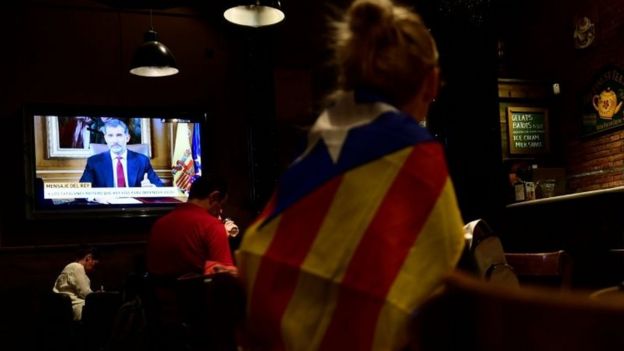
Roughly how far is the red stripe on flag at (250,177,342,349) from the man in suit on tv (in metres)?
5.22

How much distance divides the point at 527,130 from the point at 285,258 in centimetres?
700

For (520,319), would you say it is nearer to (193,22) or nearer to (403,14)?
(403,14)

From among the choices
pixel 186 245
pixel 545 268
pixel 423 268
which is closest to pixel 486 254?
pixel 545 268

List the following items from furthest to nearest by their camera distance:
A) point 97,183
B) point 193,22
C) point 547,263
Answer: point 193,22 < point 97,183 < point 547,263

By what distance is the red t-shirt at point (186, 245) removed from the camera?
344cm

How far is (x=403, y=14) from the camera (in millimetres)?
1141

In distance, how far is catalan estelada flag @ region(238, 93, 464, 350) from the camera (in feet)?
3.13

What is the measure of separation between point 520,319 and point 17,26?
6.40 m

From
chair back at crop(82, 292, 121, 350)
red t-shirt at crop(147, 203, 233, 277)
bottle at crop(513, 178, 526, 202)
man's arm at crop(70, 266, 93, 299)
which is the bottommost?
chair back at crop(82, 292, 121, 350)

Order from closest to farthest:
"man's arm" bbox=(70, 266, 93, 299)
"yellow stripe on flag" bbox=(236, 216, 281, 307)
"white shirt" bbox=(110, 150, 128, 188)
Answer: "yellow stripe on flag" bbox=(236, 216, 281, 307)
"man's arm" bbox=(70, 266, 93, 299)
"white shirt" bbox=(110, 150, 128, 188)

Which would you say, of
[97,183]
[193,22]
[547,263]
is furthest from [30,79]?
[547,263]

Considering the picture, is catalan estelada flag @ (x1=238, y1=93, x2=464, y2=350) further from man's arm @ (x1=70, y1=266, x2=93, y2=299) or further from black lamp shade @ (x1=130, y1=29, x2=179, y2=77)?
man's arm @ (x1=70, y1=266, x2=93, y2=299)

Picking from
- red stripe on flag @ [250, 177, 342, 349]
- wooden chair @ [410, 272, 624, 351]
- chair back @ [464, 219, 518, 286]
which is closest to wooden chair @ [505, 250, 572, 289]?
chair back @ [464, 219, 518, 286]

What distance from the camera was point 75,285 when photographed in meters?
5.33
